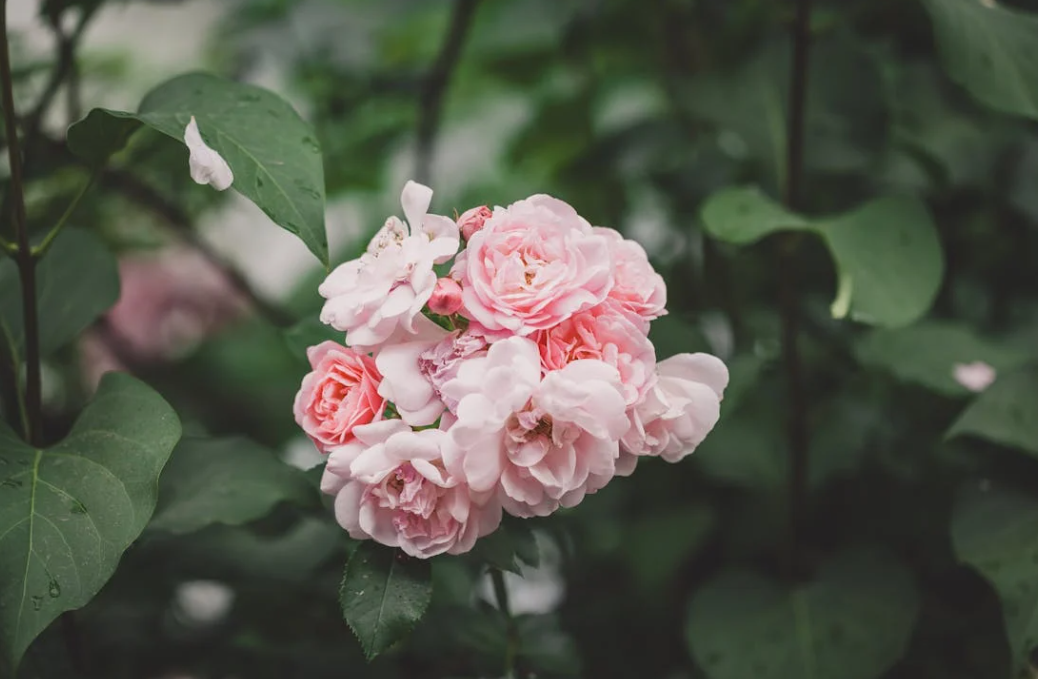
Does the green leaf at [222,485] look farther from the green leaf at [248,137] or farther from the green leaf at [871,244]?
the green leaf at [871,244]

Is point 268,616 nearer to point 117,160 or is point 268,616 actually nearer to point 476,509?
point 476,509

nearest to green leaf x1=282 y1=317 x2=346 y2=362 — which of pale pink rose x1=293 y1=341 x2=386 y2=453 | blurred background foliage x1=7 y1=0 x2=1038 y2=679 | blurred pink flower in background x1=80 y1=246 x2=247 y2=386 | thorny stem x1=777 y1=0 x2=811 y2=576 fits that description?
blurred background foliage x1=7 y1=0 x2=1038 y2=679

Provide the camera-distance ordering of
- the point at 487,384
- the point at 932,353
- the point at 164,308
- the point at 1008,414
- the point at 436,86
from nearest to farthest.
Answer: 1. the point at 487,384
2. the point at 1008,414
3. the point at 932,353
4. the point at 436,86
5. the point at 164,308

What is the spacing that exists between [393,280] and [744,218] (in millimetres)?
314

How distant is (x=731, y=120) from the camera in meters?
0.93

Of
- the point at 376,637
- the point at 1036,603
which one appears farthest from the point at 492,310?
the point at 1036,603

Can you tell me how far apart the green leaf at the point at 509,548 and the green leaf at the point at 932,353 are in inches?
15.7

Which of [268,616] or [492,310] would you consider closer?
[492,310]

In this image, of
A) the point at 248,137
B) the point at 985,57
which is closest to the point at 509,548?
the point at 248,137

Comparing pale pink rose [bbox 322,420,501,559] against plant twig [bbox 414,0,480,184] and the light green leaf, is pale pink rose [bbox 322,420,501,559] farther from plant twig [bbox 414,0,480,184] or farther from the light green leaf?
plant twig [bbox 414,0,480,184]

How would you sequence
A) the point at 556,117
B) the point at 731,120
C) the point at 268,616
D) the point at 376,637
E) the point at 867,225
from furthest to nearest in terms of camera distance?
the point at 556,117
the point at 731,120
the point at 268,616
the point at 867,225
the point at 376,637

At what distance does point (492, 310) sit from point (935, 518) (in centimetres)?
60

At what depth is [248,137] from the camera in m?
0.54

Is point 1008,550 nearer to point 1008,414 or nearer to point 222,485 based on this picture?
point 1008,414
